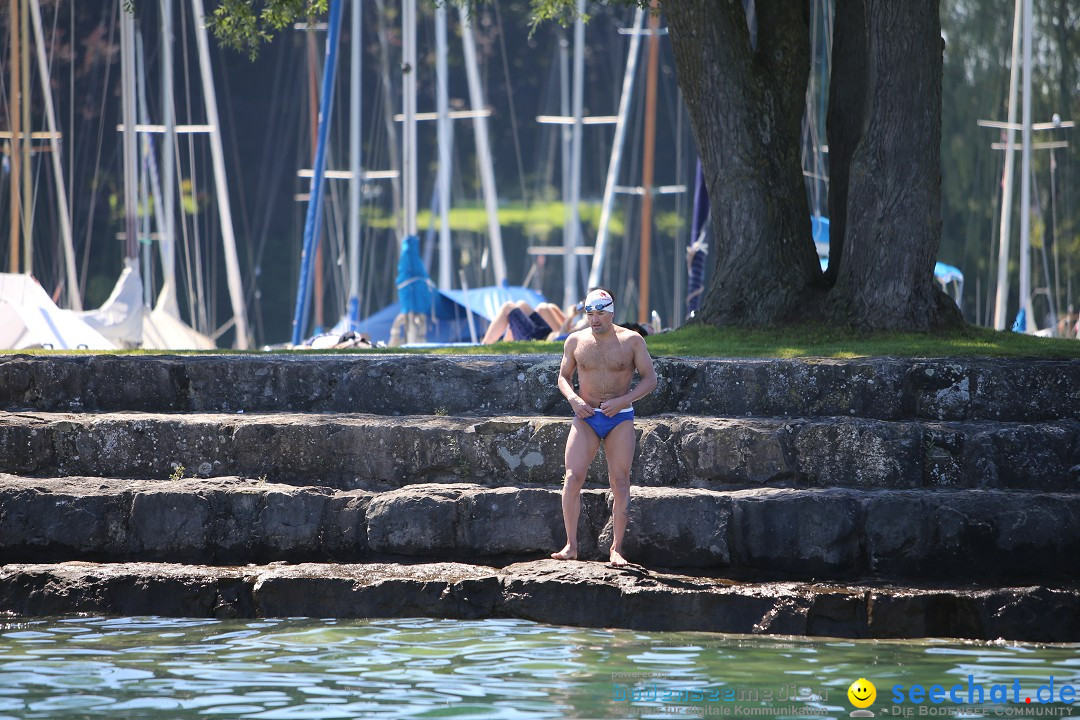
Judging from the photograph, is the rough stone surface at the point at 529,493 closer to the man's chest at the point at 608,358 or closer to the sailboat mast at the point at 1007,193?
the man's chest at the point at 608,358

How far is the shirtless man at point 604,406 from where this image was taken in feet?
28.0

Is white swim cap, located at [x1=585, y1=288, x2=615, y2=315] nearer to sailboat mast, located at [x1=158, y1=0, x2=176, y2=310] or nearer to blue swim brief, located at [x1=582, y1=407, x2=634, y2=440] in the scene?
blue swim brief, located at [x1=582, y1=407, x2=634, y2=440]

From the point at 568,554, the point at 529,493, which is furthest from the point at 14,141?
the point at 568,554

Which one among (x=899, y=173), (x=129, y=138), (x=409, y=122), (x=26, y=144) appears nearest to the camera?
(x=899, y=173)

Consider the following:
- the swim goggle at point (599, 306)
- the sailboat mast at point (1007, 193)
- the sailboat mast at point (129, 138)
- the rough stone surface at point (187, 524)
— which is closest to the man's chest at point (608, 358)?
the swim goggle at point (599, 306)

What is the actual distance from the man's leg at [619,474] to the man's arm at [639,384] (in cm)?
14

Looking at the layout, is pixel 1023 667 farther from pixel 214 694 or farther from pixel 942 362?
pixel 214 694

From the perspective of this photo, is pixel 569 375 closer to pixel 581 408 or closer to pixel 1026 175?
pixel 581 408

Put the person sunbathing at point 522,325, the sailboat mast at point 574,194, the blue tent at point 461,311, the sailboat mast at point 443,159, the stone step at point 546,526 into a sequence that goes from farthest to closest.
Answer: the sailboat mast at point 574,194
the sailboat mast at point 443,159
the blue tent at point 461,311
the person sunbathing at point 522,325
the stone step at point 546,526

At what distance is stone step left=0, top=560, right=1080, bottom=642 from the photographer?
784 centimetres

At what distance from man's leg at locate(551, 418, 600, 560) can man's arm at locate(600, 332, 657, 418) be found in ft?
0.69

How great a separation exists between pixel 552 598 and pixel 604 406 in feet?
4.36

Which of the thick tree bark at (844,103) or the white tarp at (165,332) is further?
the white tarp at (165,332)

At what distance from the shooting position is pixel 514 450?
9570 millimetres
